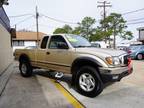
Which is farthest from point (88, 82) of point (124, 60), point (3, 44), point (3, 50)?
point (3, 44)

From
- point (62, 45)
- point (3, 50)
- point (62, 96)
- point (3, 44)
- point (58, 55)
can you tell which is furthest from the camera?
point (3, 44)

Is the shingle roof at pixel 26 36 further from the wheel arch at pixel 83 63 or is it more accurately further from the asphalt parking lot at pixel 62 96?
the wheel arch at pixel 83 63

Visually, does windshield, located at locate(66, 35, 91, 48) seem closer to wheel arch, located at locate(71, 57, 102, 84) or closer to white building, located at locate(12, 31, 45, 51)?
wheel arch, located at locate(71, 57, 102, 84)

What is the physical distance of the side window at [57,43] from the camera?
29.3 ft

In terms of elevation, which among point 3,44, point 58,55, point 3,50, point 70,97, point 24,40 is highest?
point 24,40

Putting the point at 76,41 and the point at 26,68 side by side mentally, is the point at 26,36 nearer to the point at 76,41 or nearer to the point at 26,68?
the point at 26,68

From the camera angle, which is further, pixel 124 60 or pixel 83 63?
pixel 83 63

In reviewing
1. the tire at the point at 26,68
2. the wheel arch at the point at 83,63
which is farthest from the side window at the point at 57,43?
the tire at the point at 26,68

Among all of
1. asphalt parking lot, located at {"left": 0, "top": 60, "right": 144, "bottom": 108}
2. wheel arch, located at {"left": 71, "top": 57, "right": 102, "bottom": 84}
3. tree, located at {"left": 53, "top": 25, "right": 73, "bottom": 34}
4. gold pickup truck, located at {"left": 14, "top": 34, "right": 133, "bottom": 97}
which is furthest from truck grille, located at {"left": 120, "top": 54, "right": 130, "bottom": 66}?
tree, located at {"left": 53, "top": 25, "right": 73, "bottom": 34}

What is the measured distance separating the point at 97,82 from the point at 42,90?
2.12m

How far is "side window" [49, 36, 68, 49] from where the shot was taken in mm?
8922

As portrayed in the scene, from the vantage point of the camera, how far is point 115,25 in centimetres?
4791

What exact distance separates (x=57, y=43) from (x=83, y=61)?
1.85 metres

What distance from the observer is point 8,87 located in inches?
360
